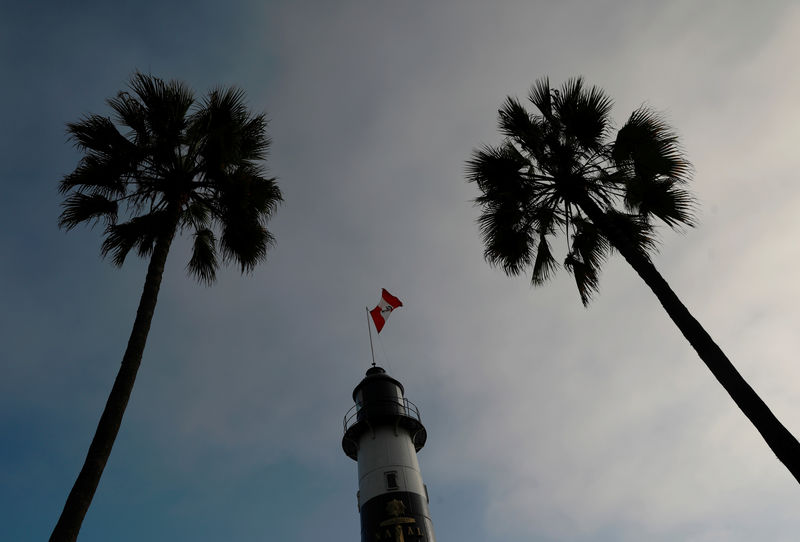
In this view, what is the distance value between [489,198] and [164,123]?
26.7 ft

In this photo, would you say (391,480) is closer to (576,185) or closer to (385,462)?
(385,462)

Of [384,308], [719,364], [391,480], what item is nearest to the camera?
[719,364]

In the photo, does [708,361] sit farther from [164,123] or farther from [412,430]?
[412,430]

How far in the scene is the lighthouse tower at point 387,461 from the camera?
18219 mm

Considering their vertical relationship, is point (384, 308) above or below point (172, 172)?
above

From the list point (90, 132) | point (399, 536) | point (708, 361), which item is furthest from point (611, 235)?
point (399, 536)

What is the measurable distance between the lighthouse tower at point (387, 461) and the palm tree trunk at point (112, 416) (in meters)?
12.7

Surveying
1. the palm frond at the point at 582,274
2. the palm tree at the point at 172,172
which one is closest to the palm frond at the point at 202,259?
the palm tree at the point at 172,172

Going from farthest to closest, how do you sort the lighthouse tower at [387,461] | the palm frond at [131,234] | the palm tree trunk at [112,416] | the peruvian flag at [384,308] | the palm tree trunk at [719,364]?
the peruvian flag at [384,308], the lighthouse tower at [387,461], the palm frond at [131,234], the palm tree trunk at [719,364], the palm tree trunk at [112,416]

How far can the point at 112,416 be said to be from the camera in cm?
779

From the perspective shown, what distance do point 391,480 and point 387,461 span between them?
845 mm

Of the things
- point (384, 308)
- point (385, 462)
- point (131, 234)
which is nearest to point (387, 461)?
point (385, 462)

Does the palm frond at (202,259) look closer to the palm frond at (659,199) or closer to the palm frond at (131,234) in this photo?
the palm frond at (131,234)

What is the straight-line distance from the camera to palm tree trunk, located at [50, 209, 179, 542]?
6.55 meters
